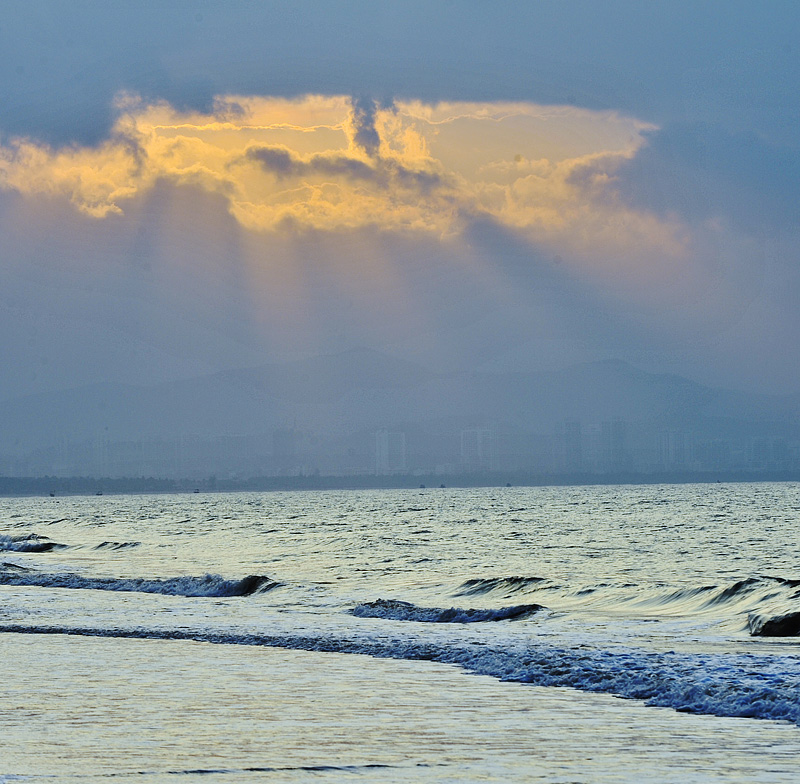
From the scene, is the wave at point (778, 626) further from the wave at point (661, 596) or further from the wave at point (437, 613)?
the wave at point (437, 613)

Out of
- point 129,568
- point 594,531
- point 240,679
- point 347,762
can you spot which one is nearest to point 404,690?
point 240,679

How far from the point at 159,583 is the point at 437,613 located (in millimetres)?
15083

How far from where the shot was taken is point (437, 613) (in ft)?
94.8

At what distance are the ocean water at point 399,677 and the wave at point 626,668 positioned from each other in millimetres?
62

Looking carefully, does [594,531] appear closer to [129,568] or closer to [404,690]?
[129,568]

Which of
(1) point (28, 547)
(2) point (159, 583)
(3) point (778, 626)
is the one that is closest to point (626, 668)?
(3) point (778, 626)

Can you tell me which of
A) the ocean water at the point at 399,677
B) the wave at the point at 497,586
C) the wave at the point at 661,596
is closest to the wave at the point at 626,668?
the ocean water at the point at 399,677

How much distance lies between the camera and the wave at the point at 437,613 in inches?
1110

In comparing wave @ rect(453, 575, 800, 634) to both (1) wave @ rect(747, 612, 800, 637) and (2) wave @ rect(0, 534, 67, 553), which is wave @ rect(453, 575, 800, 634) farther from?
(2) wave @ rect(0, 534, 67, 553)

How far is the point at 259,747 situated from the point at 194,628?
1450 cm

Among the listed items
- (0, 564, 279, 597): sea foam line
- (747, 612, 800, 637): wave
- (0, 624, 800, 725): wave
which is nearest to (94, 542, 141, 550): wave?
(0, 564, 279, 597): sea foam line

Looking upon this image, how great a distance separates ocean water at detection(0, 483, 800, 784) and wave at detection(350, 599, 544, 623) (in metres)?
0.11

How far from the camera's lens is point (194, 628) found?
25.6 metres

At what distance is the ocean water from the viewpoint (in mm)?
11016
